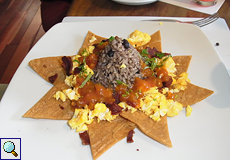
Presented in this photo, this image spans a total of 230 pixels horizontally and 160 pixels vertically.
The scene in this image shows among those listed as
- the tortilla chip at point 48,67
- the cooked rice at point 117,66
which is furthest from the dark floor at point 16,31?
the cooked rice at point 117,66

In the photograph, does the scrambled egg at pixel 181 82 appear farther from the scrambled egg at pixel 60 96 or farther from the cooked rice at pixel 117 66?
the scrambled egg at pixel 60 96

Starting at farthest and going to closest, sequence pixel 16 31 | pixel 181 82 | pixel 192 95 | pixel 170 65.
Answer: pixel 16 31 → pixel 170 65 → pixel 181 82 → pixel 192 95

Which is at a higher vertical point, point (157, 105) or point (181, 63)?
point (181, 63)

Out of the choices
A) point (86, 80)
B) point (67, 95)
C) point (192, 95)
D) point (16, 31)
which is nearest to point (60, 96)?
point (67, 95)

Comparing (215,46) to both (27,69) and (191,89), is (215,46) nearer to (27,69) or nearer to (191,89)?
(191,89)

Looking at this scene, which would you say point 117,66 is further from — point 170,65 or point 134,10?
point 134,10

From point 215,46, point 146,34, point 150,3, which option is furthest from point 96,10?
point 215,46
